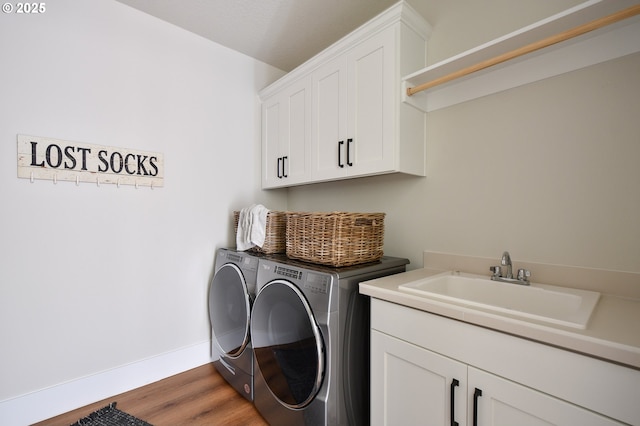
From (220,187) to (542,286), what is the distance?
2158 millimetres

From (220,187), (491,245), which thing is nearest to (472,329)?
(491,245)

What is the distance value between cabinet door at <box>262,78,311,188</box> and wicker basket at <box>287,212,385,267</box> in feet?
1.89

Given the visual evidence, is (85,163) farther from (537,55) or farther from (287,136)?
(537,55)

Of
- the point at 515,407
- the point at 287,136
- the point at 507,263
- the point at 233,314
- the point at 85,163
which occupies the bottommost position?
the point at 233,314

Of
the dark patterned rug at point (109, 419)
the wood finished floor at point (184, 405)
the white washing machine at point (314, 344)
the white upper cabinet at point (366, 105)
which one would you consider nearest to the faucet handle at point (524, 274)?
the white washing machine at point (314, 344)

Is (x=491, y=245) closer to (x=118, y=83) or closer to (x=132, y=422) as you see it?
(x=132, y=422)

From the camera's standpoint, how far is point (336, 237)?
1.41 m

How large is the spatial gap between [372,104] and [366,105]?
41mm

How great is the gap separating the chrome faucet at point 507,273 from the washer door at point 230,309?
4.36ft

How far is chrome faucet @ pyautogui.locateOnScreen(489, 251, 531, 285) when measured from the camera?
1.30 meters

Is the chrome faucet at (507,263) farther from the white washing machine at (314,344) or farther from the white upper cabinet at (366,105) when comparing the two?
the white upper cabinet at (366,105)

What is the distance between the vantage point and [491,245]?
1.49 m

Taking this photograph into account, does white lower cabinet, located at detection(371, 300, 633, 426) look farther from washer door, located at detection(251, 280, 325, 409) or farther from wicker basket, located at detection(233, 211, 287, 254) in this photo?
wicker basket, located at detection(233, 211, 287, 254)

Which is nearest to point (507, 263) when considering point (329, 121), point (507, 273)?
point (507, 273)
